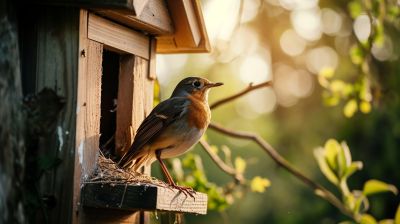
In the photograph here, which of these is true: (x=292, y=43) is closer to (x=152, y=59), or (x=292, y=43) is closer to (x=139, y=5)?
(x=152, y=59)

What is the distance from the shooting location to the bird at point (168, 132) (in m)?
4.89

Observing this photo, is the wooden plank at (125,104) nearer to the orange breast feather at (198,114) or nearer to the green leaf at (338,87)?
the orange breast feather at (198,114)

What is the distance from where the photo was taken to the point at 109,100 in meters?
5.41

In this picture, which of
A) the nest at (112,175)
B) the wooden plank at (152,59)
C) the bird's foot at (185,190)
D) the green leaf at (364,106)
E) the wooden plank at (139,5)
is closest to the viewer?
the wooden plank at (139,5)

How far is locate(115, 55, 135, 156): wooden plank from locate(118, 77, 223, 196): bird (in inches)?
5.3

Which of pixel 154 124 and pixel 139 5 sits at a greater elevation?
pixel 139 5

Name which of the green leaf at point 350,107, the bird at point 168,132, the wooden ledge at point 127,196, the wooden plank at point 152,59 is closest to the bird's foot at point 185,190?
the bird at point 168,132

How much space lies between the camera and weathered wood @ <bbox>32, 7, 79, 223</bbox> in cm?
425

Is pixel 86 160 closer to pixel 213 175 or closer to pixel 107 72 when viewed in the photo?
pixel 107 72

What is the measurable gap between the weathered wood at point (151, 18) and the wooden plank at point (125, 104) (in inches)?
8.6

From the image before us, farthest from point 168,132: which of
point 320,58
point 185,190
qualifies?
point 320,58

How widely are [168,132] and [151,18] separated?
668mm

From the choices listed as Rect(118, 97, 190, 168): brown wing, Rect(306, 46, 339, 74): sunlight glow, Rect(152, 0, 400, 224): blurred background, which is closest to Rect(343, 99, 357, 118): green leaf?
Rect(152, 0, 400, 224): blurred background

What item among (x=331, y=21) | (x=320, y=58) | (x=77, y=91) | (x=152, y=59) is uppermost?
(x=331, y=21)
